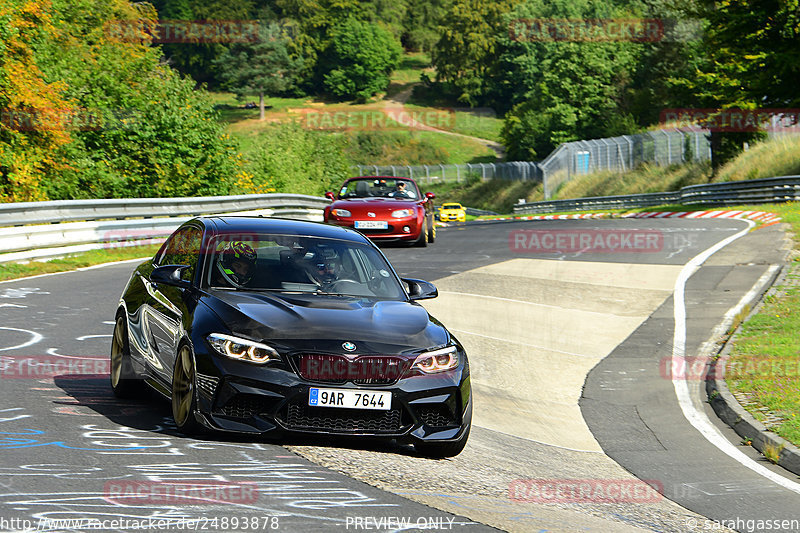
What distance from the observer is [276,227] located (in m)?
8.10

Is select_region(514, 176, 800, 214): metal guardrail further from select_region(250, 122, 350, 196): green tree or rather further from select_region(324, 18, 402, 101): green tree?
select_region(324, 18, 402, 101): green tree

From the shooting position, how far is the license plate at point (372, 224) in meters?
22.2

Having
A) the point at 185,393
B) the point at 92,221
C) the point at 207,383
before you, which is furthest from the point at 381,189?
the point at 207,383

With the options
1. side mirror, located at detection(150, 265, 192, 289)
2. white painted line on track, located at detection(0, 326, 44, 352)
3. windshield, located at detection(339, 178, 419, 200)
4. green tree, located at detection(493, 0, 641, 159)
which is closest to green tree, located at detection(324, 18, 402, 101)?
green tree, located at detection(493, 0, 641, 159)

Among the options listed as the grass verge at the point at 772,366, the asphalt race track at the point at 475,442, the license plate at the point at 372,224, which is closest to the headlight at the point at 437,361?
the asphalt race track at the point at 475,442

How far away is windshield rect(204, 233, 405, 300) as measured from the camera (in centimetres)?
757

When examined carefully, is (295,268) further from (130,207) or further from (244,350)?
(130,207)

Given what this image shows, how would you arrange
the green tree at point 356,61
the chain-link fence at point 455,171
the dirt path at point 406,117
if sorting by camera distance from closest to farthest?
the chain-link fence at point 455,171
the dirt path at point 406,117
the green tree at point 356,61

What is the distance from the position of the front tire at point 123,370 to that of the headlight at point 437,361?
8.25 feet

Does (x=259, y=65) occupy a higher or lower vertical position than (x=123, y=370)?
higher

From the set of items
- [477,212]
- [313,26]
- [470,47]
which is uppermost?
[313,26]

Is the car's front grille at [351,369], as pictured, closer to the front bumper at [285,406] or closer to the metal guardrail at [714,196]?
the front bumper at [285,406]

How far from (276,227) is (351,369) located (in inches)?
76.0

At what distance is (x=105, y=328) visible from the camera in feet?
38.8
